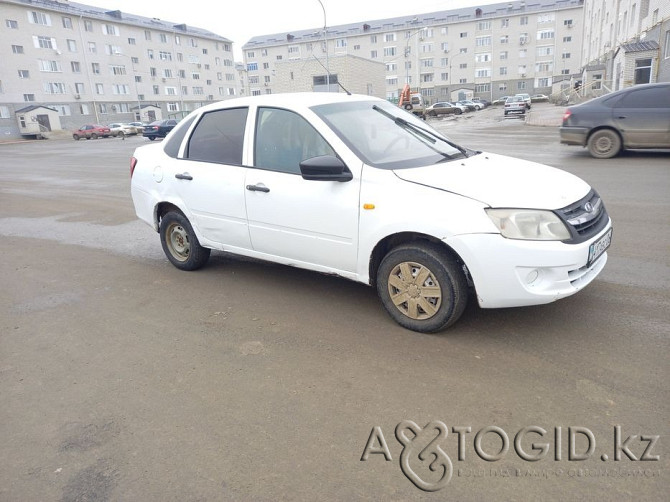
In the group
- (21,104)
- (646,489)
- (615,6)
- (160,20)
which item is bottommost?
(646,489)

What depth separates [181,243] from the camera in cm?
550

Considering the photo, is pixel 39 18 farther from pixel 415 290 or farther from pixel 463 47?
pixel 415 290

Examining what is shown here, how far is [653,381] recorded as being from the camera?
117 inches

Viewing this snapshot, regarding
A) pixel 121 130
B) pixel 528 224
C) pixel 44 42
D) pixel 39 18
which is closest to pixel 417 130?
pixel 528 224

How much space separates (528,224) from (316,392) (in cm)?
176

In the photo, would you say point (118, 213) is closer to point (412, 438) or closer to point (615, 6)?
point (412, 438)

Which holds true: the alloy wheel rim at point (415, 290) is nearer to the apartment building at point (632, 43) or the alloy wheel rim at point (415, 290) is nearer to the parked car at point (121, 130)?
the apartment building at point (632, 43)

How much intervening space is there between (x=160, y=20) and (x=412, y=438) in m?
85.4

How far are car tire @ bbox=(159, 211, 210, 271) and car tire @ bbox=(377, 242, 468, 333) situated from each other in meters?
2.31

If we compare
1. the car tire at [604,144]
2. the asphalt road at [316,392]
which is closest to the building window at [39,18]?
the car tire at [604,144]

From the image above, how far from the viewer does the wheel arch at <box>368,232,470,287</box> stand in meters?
3.54

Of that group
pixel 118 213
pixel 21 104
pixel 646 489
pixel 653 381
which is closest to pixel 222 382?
pixel 646 489

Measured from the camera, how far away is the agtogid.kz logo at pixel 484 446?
94.6 inches

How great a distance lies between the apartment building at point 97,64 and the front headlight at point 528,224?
46.3 meters
